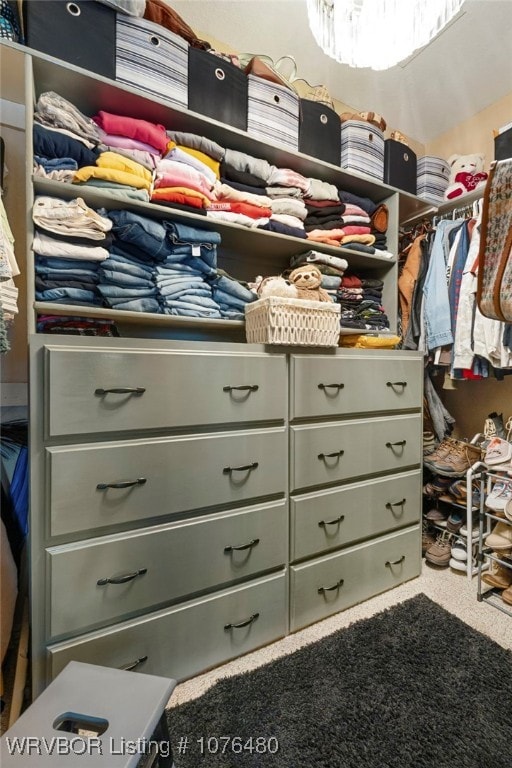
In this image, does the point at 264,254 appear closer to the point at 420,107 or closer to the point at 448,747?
the point at 420,107

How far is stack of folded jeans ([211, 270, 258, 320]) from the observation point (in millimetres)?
1469

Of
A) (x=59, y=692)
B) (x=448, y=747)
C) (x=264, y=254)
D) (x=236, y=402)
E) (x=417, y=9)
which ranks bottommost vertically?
(x=448, y=747)

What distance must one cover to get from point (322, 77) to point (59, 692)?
9.42 feet

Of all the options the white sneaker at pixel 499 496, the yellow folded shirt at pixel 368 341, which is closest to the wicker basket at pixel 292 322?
the yellow folded shirt at pixel 368 341

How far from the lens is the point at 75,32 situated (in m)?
1.14

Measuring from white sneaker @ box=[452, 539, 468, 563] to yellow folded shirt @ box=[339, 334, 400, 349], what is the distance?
1132mm

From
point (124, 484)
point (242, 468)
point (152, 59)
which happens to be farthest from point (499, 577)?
point (152, 59)

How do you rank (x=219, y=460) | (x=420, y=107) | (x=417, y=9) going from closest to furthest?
(x=417, y=9)
(x=219, y=460)
(x=420, y=107)

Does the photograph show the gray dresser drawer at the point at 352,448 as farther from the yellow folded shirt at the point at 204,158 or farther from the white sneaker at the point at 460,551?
the yellow folded shirt at the point at 204,158

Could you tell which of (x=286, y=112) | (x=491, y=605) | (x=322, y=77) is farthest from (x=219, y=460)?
(x=322, y=77)

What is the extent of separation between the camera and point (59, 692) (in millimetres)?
763

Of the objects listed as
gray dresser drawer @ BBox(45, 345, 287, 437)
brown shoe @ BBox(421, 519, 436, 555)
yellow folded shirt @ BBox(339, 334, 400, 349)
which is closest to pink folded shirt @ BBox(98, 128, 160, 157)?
gray dresser drawer @ BBox(45, 345, 287, 437)

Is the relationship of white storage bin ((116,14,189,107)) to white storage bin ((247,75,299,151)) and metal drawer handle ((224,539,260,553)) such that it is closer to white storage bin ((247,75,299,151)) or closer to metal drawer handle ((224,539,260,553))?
white storage bin ((247,75,299,151))

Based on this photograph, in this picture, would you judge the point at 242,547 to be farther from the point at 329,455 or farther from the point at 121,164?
the point at 121,164
